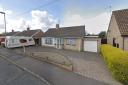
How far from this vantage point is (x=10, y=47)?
32.6 m

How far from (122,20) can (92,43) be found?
22.8 feet

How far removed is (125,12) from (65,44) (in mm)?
12712

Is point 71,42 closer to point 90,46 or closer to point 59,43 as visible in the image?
point 59,43

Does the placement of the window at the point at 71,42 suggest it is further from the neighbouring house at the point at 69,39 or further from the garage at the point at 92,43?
the garage at the point at 92,43

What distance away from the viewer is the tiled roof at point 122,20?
17.3 meters

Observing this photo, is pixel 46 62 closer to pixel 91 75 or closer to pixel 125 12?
pixel 91 75

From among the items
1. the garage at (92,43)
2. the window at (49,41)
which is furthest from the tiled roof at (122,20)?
the window at (49,41)

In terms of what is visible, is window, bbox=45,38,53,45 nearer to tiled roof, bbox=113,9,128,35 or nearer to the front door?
the front door

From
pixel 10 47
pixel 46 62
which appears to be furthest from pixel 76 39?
pixel 10 47

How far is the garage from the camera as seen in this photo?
23844 millimetres

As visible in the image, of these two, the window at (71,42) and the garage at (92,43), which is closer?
the garage at (92,43)

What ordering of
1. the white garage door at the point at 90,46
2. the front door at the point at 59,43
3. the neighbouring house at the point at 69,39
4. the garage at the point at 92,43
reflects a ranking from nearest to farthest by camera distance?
1. the garage at the point at 92,43
2. the white garage door at the point at 90,46
3. the neighbouring house at the point at 69,39
4. the front door at the point at 59,43

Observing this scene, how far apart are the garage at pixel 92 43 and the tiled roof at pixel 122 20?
203 inches

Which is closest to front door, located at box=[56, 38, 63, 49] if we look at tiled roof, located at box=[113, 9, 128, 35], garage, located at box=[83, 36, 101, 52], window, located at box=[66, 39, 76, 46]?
window, located at box=[66, 39, 76, 46]
